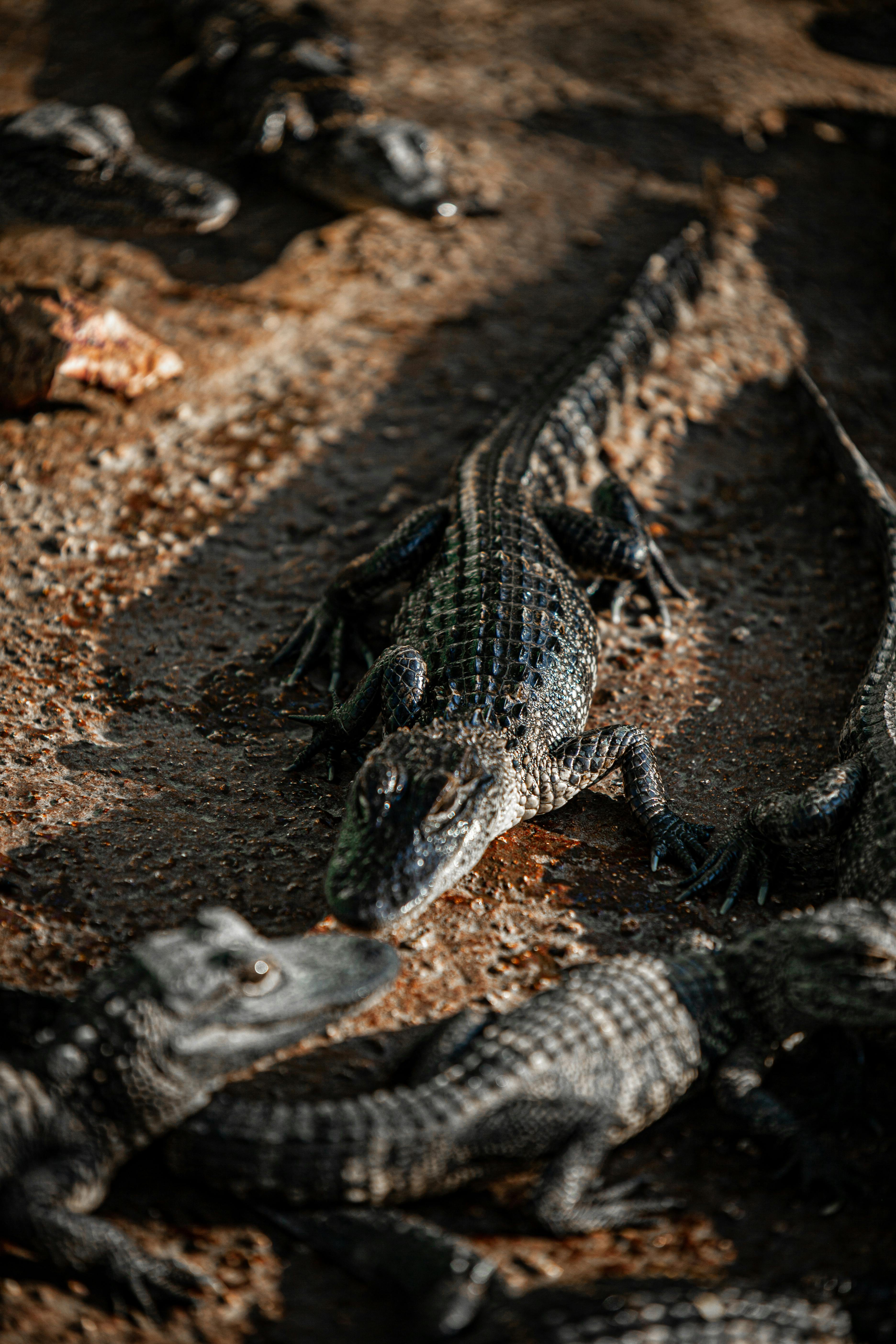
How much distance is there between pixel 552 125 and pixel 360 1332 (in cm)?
800

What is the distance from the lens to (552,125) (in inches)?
298

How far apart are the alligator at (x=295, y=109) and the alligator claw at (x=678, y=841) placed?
483 cm

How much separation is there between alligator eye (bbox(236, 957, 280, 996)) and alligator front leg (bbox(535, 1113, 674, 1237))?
0.81 meters

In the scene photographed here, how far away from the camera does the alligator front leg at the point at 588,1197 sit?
2275 mm

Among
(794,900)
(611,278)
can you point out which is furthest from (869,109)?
(794,900)

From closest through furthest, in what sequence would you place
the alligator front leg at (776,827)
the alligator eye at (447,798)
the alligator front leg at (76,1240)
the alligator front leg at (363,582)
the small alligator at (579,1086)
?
the alligator front leg at (76,1240)
the small alligator at (579,1086)
the alligator eye at (447,798)
the alligator front leg at (776,827)
the alligator front leg at (363,582)

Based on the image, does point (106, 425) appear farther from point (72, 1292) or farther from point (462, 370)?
point (72, 1292)

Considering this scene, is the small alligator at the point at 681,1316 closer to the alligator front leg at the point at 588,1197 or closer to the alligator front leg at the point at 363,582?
the alligator front leg at the point at 588,1197

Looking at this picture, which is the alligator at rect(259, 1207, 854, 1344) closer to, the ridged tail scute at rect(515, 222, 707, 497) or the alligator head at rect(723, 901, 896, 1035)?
the alligator head at rect(723, 901, 896, 1035)

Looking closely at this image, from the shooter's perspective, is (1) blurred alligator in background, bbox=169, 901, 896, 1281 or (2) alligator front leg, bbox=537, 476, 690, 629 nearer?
(1) blurred alligator in background, bbox=169, 901, 896, 1281

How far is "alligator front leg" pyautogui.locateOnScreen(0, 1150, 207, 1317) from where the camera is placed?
210 centimetres

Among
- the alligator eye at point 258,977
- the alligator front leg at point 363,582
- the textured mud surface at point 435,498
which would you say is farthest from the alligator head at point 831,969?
the alligator front leg at point 363,582

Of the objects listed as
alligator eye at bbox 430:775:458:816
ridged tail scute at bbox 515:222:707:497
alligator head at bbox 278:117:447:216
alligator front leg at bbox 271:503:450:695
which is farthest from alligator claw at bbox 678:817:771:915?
alligator head at bbox 278:117:447:216

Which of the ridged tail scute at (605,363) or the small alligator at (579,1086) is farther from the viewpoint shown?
the ridged tail scute at (605,363)
